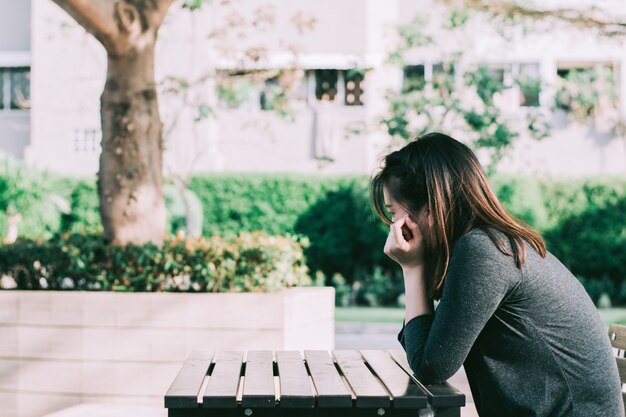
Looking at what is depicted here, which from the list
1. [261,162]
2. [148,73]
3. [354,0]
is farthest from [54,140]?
[148,73]

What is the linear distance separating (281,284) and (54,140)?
16044mm

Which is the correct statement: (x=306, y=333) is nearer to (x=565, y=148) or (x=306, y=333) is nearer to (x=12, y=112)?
(x=565, y=148)

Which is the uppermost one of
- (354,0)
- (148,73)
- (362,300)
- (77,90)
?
(354,0)

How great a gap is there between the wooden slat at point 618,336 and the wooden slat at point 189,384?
1.58m

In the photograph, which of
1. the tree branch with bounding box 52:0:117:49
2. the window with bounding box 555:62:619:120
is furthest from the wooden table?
the window with bounding box 555:62:619:120

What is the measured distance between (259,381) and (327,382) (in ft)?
0.67

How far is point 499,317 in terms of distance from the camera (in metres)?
2.58

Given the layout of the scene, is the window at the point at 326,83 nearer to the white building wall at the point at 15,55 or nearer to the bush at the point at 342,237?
the bush at the point at 342,237

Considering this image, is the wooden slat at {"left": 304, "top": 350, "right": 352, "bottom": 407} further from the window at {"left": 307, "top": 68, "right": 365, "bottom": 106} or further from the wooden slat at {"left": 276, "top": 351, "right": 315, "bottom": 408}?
the window at {"left": 307, "top": 68, "right": 365, "bottom": 106}

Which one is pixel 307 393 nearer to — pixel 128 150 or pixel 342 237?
pixel 128 150

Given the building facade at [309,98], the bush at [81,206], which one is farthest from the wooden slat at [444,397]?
the building facade at [309,98]

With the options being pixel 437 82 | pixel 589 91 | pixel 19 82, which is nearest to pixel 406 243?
pixel 437 82

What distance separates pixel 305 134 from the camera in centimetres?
2075

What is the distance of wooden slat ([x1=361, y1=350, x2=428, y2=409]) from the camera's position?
2.44 meters
